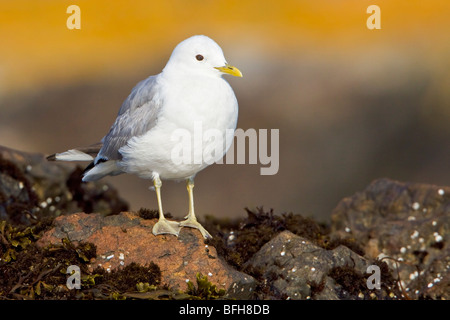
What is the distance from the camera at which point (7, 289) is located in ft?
20.0

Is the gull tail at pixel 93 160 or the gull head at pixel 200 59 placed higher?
the gull head at pixel 200 59

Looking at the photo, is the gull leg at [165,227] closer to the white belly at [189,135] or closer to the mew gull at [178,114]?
the mew gull at [178,114]

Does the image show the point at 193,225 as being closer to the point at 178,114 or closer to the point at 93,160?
the point at 178,114

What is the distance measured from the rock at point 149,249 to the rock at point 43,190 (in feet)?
8.40

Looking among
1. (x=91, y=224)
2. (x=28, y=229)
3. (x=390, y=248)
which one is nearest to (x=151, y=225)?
(x=91, y=224)

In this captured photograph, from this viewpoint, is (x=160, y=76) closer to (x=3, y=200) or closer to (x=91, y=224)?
(x=91, y=224)

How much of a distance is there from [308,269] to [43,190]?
5141 millimetres

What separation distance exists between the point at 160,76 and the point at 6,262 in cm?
250

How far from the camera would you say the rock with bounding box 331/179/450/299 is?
25.3ft

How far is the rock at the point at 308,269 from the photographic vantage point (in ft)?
20.9

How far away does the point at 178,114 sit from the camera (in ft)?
21.5

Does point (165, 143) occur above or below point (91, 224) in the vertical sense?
above

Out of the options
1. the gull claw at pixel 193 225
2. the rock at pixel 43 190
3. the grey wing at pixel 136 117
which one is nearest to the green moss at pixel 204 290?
the gull claw at pixel 193 225

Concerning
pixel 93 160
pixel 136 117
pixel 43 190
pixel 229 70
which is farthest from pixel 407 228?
pixel 43 190
